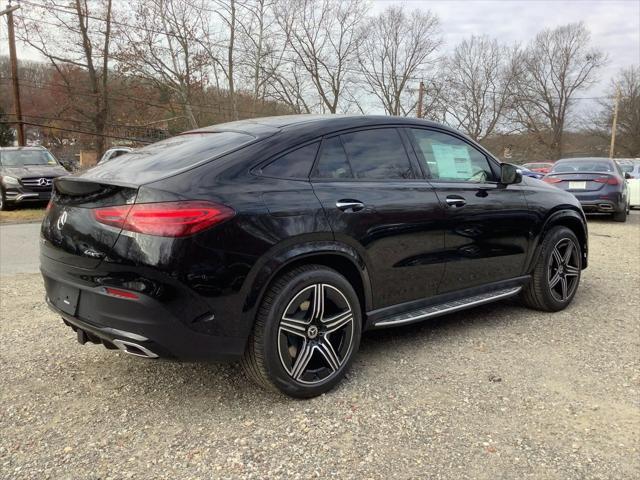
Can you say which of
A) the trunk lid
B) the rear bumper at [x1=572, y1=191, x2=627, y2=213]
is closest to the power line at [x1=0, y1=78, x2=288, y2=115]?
the rear bumper at [x1=572, y1=191, x2=627, y2=213]

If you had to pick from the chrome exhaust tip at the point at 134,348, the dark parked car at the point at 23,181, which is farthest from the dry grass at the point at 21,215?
the chrome exhaust tip at the point at 134,348

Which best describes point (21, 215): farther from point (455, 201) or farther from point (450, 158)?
point (455, 201)

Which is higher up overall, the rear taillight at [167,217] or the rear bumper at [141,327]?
the rear taillight at [167,217]

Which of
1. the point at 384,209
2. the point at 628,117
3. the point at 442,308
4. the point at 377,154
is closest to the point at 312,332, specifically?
the point at 384,209

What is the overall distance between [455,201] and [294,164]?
133cm

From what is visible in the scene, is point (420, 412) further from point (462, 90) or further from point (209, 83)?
point (462, 90)

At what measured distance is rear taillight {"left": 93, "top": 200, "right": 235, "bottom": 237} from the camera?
248cm

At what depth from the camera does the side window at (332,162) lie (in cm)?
314

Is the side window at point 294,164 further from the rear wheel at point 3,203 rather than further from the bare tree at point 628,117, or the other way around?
the bare tree at point 628,117

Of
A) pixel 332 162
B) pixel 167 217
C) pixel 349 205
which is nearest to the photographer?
pixel 167 217

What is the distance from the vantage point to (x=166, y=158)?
2967mm

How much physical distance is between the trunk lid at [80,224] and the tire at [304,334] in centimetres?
86

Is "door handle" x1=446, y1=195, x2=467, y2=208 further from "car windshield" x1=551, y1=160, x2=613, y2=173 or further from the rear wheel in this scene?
the rear wheel

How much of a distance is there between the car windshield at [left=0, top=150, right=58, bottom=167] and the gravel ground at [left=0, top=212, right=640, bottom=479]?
35.6 ft
